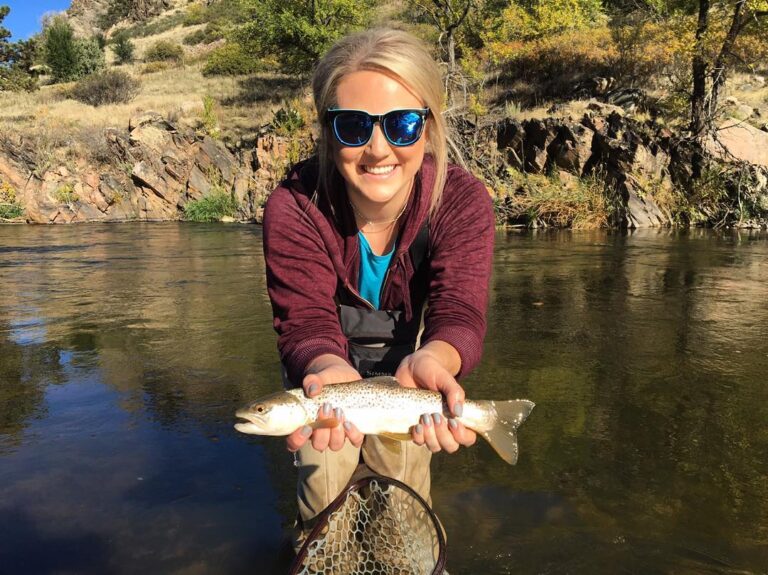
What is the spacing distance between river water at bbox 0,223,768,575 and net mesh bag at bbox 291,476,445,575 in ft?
0.87

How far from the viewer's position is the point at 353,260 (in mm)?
3145

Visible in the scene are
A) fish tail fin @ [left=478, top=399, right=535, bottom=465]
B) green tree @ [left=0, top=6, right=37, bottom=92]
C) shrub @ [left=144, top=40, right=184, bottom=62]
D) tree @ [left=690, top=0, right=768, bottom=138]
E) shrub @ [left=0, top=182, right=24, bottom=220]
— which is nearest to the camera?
fish tail fin @ [left=478, top=399, right=535, bottom=465]

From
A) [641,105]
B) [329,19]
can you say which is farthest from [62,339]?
[329,19]

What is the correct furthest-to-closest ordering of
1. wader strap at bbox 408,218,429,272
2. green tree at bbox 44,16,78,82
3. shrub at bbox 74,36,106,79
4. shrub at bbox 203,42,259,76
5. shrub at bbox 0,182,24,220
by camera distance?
1. shrub at bbox 74,36,106,79
2. green tree at bbox 44,16,78,82
3. shrub at bbox 203,42,259,76
4. shrub at bbox 0,182,24,220
5. wader strap at bbox 408,218,429,272

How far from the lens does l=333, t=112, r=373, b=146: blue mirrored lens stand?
2781 millimetres

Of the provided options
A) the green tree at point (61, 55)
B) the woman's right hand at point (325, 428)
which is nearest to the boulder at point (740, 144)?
the woman's right hand at point (325, 428)

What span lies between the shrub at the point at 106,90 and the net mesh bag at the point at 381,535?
46.1 metres

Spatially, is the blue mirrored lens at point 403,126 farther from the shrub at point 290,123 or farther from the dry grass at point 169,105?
the dry grass at point 169,105

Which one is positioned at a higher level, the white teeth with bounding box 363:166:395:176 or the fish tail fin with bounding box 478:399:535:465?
the white teeth with bounding box 363:166:395:176

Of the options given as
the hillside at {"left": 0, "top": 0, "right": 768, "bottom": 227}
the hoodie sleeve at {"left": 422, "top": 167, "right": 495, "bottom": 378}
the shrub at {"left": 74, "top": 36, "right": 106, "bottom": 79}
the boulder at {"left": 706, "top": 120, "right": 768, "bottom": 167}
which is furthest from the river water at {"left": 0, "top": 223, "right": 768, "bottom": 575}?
the shrub at {"left": 74, "top": 36, "right": 106, "bottom": 79}

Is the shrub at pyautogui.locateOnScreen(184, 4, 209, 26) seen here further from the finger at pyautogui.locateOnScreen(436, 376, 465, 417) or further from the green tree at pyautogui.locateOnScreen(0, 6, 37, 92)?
the finger at pyautogui.locateOnScreen(436, 376, 465, 417)

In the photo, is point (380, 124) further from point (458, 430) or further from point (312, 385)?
point (458, 430)

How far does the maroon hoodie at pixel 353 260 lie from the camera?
9.63ft

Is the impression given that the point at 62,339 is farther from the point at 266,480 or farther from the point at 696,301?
the point at 696,301
